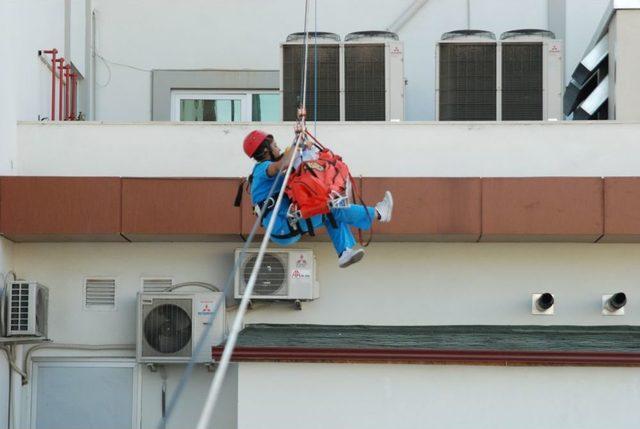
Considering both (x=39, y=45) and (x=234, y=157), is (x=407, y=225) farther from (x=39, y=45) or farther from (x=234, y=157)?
(x=39, y=45)

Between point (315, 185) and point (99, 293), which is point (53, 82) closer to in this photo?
point (99, 293)

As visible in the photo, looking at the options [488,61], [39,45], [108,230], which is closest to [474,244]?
[488,61]

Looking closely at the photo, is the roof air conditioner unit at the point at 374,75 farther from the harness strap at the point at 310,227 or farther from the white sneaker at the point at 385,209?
the harness strap at the point at 310,227

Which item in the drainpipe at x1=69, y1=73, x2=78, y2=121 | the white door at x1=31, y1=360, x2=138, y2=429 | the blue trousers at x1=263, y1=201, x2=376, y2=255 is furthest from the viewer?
the drainpipe at x1=69, y1=73, x2=78, y2=121

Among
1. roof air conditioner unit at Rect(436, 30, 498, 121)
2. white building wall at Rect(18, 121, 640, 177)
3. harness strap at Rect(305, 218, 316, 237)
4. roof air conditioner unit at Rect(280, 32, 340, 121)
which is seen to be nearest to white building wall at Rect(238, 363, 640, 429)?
harness strap at Rect(305, 218, 316, 237)

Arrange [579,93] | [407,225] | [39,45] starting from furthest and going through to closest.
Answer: [579,93] < [39,45] < [407,225]

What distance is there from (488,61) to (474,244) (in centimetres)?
244

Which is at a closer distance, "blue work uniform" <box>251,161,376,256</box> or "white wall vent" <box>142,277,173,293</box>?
"blue work uniform" <box>251,161,376,256</box>

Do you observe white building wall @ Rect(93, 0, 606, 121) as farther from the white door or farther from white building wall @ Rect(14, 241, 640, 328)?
the white door

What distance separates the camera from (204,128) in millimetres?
17359

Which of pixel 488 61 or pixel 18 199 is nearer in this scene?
pixel 18 199

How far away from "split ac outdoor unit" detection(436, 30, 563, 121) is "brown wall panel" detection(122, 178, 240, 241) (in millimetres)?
3104

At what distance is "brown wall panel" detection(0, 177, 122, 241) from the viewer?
650 inches

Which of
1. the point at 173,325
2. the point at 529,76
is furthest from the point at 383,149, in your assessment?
the point at 173,325
